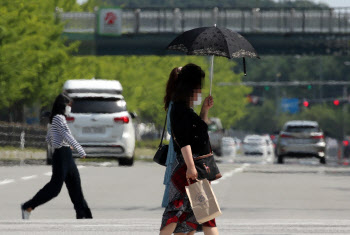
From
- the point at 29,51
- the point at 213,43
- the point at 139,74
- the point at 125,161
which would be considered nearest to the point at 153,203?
the point at 213,43

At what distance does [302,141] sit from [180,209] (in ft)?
107

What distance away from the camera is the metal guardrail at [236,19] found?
73.1 meters

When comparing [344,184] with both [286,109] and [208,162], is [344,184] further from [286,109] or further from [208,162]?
[286,109]

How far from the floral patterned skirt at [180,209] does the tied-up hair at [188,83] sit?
434 millimetres

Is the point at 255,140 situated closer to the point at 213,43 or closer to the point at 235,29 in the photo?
the point at 235,29

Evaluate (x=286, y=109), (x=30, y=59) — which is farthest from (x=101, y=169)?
(x=286, y=109)

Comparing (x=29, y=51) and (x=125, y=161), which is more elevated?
(x=29, y=51)

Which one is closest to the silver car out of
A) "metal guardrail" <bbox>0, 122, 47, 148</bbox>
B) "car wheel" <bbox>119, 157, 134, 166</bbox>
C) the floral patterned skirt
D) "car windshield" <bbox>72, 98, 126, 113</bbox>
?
"metal guardrail" <bbox>0, 122, 47, 148</bbox>

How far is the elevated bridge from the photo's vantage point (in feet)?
226

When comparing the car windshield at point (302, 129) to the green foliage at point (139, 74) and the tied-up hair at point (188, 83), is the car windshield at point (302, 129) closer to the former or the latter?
the green foliage at point (139, 74)

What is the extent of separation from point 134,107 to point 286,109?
259ft

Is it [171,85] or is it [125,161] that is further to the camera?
[125,161]

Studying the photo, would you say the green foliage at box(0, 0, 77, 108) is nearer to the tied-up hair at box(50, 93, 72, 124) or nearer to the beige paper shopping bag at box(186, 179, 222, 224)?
the tied-up hair at box(50, 93, 72, 124)

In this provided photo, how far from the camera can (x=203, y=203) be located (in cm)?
836
